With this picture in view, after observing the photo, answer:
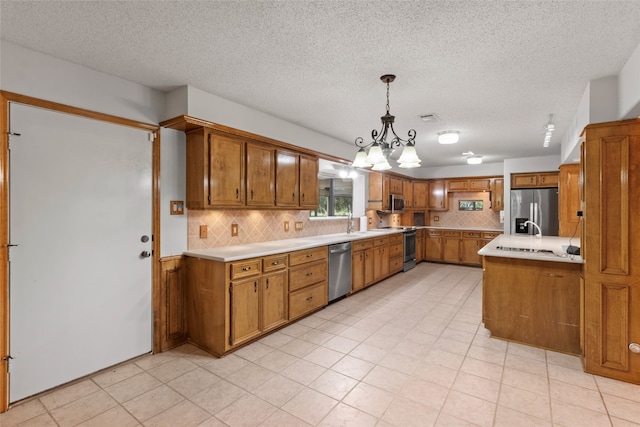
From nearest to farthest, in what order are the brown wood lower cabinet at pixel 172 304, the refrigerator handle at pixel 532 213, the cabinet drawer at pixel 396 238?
the brown wood lower cabinet at pixel 172 304
the cabinet drawer at pixel 396 238
the refrigerator handle at pixel 532 213

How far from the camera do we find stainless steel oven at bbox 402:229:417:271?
252 inches

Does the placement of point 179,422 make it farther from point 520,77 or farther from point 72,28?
point 520,77

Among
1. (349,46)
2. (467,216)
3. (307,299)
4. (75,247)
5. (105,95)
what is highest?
(349,46)

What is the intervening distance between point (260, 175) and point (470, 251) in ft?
18.1

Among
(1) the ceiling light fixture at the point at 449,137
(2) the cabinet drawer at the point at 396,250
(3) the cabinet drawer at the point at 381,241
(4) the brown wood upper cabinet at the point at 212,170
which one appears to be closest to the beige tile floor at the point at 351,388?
(4) the brown wood upper cabinet at the point at 212,170

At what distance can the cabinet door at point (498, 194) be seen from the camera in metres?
6.98

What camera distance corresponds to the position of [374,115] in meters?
3.66

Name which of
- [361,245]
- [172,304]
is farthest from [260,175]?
[361,245]

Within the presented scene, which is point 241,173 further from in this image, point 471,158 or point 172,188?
point 471,158

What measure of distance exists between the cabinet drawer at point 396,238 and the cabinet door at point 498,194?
2545 mm

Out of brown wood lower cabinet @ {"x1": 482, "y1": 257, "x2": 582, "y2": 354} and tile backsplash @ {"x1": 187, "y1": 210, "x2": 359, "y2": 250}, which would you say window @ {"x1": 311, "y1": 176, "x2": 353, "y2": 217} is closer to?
tile backsplash @ {"x1": 187, "y1": 210, "x2": 359, "y2": 250}

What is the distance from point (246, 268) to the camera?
295 centimetres

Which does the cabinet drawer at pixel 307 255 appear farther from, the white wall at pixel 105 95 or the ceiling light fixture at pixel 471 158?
the ceiling light fixture at pixel 471 158

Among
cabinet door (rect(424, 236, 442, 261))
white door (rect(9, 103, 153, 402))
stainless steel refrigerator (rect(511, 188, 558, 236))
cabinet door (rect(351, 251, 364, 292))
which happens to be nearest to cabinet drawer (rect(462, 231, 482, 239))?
cabinet door (rect(424, 236, 442, 261))
